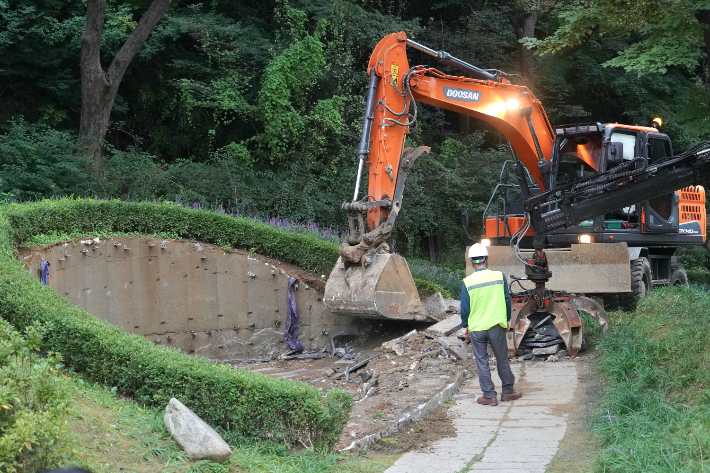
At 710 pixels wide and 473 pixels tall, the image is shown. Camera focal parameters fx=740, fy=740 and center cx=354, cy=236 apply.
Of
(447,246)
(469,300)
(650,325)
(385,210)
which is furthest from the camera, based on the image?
(447,246)

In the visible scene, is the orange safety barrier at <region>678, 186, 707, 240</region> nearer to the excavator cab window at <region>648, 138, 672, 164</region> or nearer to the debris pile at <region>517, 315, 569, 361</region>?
the excavator cab window at <region>648, 138, 672, 164</region>

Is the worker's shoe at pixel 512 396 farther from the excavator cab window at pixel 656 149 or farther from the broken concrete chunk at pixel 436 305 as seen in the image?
the excavator cab window at pixel 656 149

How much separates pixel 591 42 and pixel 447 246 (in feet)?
27.2

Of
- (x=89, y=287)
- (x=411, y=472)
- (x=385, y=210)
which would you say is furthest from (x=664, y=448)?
(x=89, y=287)

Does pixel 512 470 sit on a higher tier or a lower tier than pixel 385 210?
lower

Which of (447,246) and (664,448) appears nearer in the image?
(664,448)

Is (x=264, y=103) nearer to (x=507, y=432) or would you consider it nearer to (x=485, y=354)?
(x=485, y=354)

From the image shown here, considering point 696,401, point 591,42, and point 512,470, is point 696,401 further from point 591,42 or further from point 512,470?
point 591,42

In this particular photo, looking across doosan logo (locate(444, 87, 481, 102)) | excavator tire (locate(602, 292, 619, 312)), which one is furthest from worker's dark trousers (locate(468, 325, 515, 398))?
excavator tire (locate(602, 292, 619, 312))

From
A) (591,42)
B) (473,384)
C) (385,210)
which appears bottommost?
(473,384)

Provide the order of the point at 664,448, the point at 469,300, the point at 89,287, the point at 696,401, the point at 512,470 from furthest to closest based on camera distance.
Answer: the point at 89,287
the point at 469,300
the point at 696,401
the point at 512,470
the point at 664,448

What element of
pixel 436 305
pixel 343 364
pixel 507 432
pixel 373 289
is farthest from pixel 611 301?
pixel 507 432

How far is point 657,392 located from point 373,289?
416 centimetres

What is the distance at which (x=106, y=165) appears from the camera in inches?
613
